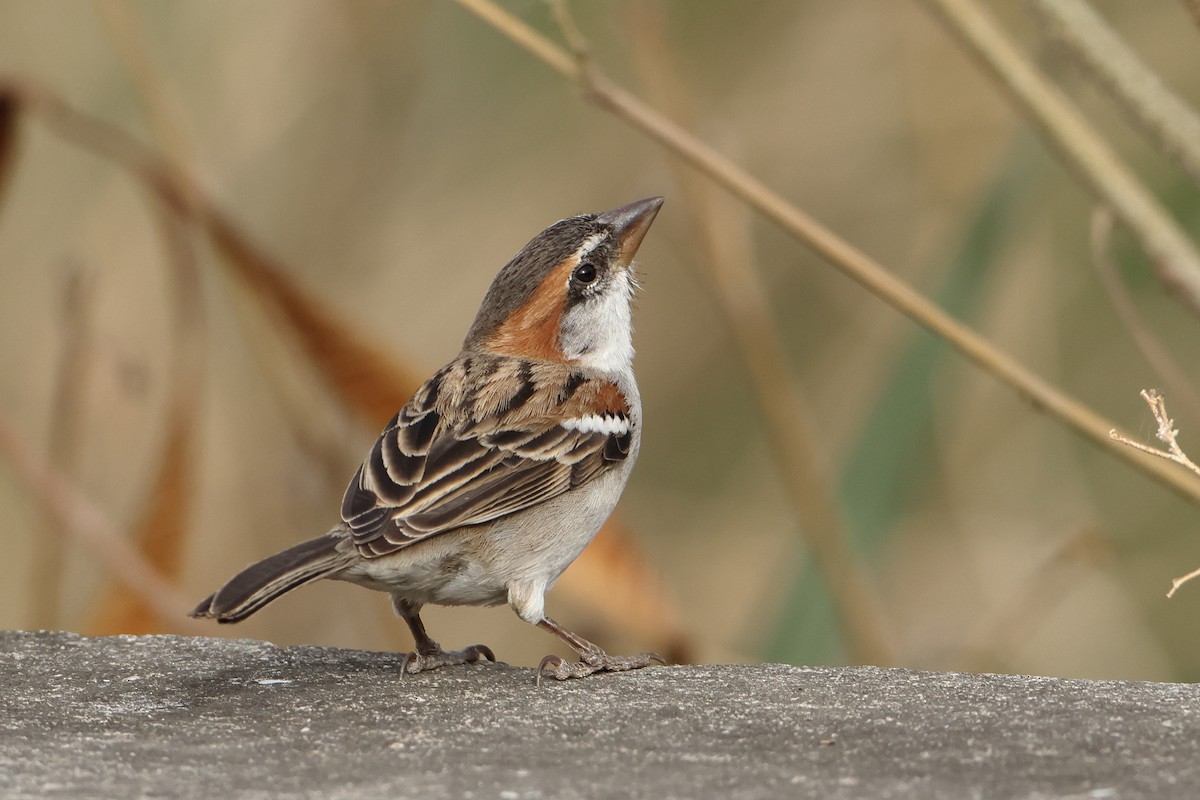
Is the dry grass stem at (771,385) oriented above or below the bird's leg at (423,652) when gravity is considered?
above

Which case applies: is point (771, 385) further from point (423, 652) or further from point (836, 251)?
point (423, 652)

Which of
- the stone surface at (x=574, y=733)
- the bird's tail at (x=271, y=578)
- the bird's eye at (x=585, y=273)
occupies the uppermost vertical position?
the bird's eye at (x=585, y=273)

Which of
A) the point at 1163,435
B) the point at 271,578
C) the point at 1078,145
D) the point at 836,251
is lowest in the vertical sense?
the point at 271,578

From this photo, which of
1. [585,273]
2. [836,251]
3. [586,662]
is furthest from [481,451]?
[836,251]

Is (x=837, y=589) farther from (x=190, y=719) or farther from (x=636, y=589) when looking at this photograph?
(x=190, y=719)

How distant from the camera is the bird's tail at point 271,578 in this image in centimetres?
336

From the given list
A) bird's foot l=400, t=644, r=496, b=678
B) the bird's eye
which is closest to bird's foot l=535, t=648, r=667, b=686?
bird's foot l=400, t=644, r=496, b=678

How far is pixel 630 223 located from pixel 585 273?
22 centimetres

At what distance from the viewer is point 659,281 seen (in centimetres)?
680

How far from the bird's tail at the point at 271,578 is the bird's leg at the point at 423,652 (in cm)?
29

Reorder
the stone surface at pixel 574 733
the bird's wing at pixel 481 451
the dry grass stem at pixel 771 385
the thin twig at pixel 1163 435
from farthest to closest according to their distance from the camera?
the dry grass stem at pixel 771 385 → the bird's wing at pixel 481 451 → the thin twig at pixel 1163 435 → the stone surface at pixel 574 733

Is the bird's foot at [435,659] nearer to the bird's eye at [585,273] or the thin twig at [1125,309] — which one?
the bird's eye at [585,273]

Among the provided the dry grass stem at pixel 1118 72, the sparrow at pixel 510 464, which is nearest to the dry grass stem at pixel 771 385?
the sparrow at pixel 510 464

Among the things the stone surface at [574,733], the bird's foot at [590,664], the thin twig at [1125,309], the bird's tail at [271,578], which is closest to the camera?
the stone surface at [574,733]
